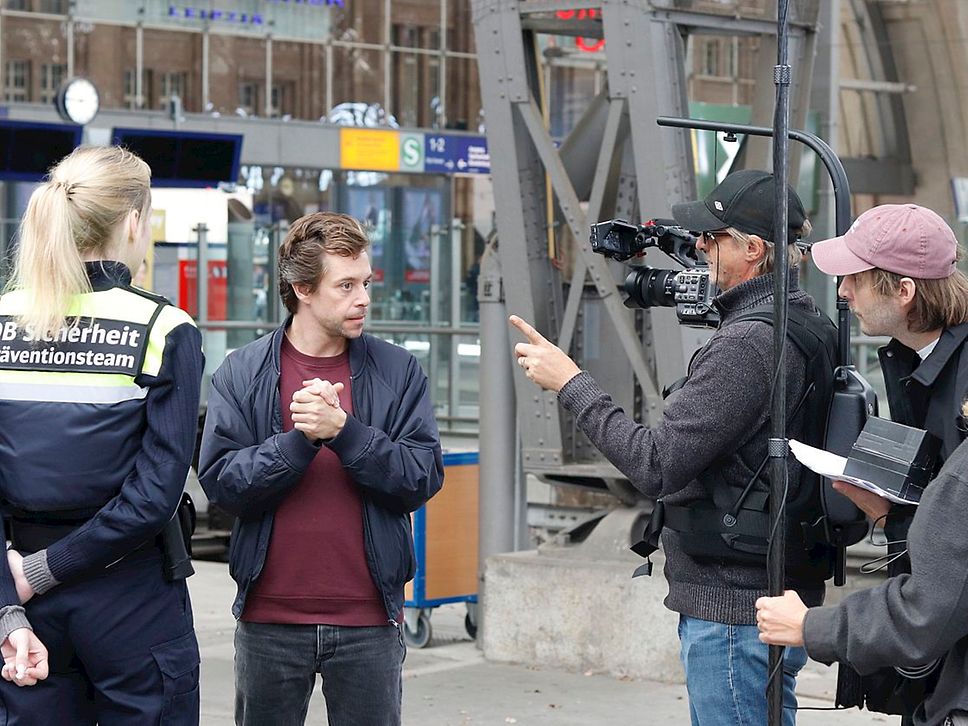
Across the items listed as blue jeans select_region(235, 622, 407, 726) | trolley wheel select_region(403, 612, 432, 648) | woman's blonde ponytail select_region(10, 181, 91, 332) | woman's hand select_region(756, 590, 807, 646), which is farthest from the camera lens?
trolley wheel select_region(403, 612, 432, 648)

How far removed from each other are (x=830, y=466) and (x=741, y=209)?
0.85 meters

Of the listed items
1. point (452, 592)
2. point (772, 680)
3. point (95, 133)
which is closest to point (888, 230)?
point (772, 680)

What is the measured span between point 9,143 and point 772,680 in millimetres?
11732

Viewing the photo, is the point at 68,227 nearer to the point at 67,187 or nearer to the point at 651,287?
the point at 67,187

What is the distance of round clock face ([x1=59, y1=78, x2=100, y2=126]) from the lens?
14703mm

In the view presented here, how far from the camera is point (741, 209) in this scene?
12.2ft

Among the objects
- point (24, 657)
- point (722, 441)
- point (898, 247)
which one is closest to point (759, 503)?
point (722, 441)

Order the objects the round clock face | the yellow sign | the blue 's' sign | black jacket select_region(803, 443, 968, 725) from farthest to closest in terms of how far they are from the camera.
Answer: the blue 's' sign, the yellow sign, the round clock face, black jacket select_region(803, 443, 968, 725)

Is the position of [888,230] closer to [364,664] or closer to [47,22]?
[364,664]

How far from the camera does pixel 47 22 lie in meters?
26.4

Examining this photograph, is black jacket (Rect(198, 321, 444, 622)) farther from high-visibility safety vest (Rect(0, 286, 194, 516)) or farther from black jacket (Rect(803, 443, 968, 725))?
black jacket (Rect(803, 443, 968, 725))

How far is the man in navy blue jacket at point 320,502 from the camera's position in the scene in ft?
12.4

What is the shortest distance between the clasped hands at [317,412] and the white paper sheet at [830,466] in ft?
3.58

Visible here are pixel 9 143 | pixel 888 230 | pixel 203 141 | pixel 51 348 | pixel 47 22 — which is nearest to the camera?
pixel 888 230
